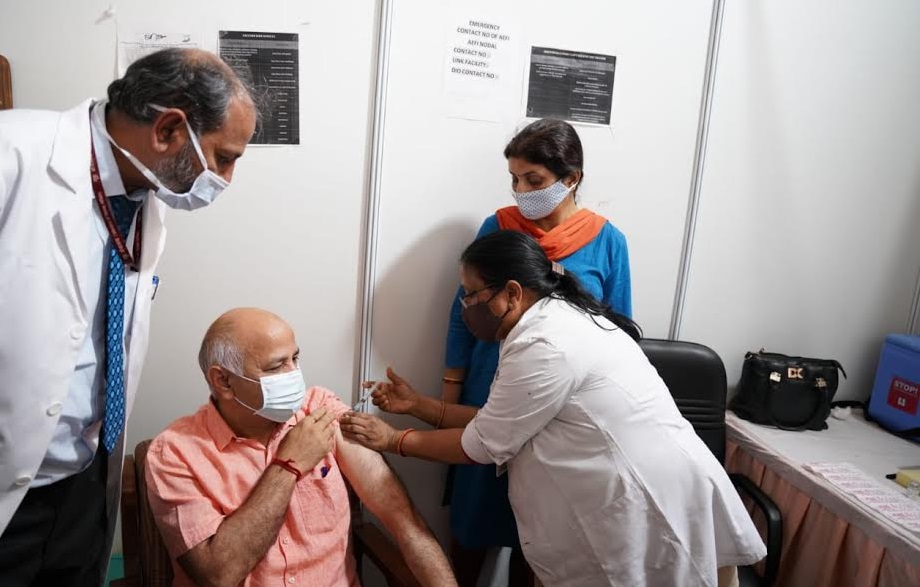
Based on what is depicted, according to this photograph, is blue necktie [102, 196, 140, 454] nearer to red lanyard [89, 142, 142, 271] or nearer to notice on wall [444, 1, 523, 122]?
red lanyard [89, 142, 142, 271]

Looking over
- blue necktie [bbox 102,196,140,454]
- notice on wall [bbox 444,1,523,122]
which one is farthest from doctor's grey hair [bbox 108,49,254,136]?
notice on wall [bbox 444,1,523,122]

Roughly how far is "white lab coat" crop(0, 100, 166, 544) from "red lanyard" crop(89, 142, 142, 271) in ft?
0.09

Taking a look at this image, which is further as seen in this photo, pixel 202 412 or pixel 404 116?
pixel 404 116

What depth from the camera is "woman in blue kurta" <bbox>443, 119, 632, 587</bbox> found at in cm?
173

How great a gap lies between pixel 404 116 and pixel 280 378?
3.04ft

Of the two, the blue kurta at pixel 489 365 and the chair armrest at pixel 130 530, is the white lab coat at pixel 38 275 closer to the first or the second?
the chair armrest at pixel 130 530

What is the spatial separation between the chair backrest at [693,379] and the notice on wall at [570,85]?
2.72ft

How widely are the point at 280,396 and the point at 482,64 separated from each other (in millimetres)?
1204

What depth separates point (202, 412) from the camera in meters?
1.42

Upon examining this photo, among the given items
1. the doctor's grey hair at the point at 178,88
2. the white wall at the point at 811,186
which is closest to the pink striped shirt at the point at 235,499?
the doctor's grey hair at the point at 178,88

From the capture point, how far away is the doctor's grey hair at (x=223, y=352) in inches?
53.4

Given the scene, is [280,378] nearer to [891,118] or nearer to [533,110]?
[533,110]

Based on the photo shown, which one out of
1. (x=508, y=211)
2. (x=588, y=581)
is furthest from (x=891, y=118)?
(x=588, y=581)

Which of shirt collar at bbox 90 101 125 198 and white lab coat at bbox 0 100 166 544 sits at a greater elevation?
shirt collar at bbox 90 101 125 198
